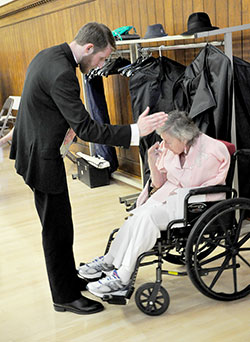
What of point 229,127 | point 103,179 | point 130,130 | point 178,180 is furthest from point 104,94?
point 130,130

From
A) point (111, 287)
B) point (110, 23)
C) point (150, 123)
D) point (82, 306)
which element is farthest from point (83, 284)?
point (110, 23)

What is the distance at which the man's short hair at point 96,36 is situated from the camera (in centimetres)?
232

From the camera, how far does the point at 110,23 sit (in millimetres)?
5148

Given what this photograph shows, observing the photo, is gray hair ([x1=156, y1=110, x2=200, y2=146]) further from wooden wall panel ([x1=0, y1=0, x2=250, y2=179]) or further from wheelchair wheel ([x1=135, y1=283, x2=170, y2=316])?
wooden wall panel ([x1=0, y1=0, x2=250, y2=179])

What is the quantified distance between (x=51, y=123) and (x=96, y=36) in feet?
1.51

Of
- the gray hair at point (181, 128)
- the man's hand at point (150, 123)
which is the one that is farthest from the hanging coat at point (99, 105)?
the man's hand at point (150, 123)

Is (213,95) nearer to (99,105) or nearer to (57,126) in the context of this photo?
(57,126)

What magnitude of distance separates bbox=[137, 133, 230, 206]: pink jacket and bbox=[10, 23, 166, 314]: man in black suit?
0.47 meters

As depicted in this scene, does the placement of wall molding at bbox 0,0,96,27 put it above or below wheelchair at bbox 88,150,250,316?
above

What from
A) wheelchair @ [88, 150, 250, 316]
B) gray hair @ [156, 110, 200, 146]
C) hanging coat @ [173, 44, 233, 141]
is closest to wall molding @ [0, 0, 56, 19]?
hanging coat @ [173, 44, 233, 141]

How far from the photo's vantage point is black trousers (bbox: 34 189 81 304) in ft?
8.47

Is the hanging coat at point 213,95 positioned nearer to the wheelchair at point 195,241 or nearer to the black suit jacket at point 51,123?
the wheelchair at point 195,241

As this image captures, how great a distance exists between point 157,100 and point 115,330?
195 cm

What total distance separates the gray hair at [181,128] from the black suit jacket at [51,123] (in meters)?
0.44
